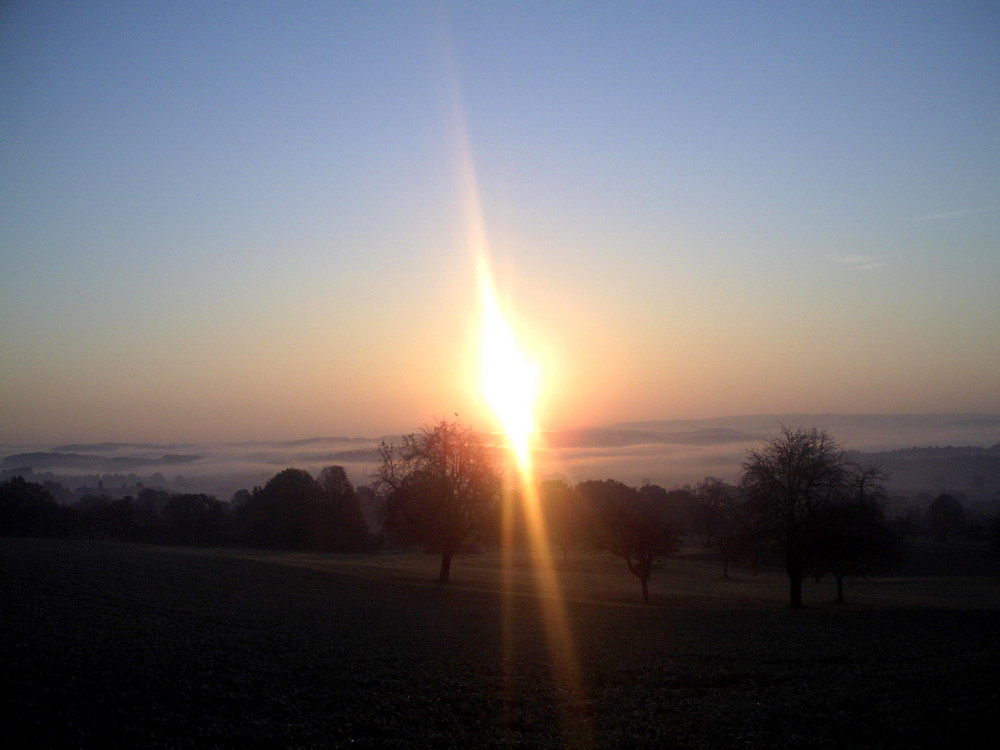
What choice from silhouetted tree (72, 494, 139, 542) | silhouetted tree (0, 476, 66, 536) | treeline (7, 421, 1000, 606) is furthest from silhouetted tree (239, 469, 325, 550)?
treeline (7, 421, 1000, 606)

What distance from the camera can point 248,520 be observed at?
90.4 m

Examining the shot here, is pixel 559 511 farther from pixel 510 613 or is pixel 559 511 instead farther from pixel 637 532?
pixel 510 613

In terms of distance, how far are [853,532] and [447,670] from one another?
34247 mm

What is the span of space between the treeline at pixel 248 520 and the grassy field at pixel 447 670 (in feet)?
167

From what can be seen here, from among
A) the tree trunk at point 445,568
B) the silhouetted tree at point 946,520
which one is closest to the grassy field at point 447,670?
the tree trunk at point 445,568

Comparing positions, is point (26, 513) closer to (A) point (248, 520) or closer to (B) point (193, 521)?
(B) point (193, 521)

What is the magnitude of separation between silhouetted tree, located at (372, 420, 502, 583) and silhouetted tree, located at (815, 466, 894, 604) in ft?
66.4

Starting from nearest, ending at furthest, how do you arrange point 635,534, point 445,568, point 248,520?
1. point 445,568
2. point 635,534
3. point 248,520

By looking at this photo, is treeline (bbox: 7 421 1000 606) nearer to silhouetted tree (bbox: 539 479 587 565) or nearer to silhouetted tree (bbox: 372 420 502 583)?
silhouetted tree (bbox: 372 420 502 583)

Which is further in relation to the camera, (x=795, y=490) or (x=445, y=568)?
(x=445, y=568)

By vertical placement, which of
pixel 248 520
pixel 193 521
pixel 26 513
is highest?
pixel 26 513

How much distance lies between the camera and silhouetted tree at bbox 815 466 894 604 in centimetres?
4288

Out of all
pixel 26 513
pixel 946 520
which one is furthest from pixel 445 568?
pixel 946 520

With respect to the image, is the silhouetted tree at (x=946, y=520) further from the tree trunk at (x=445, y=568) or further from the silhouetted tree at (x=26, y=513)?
the silhouetted tree at (x=26, y=513)
